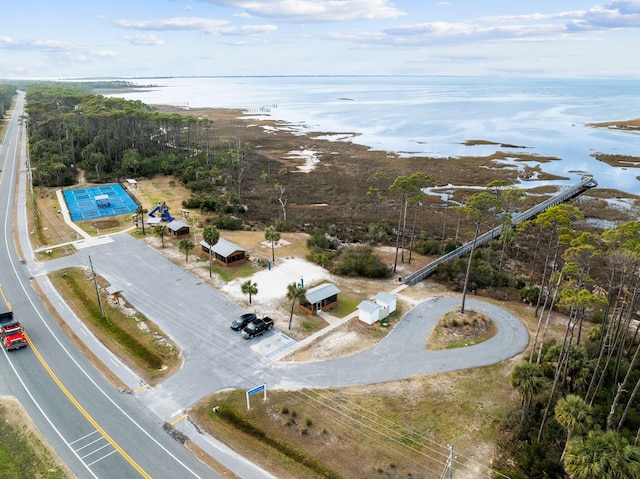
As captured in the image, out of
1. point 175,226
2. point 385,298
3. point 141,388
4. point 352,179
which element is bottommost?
point 141,388

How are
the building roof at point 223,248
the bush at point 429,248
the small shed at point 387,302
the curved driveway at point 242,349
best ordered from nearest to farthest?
the curved driveway at point 242,349 → the small shed at point 387,302 → the building roof at point 223,248 → the bush at point 429,248

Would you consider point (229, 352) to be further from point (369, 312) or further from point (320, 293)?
point (369, 312)

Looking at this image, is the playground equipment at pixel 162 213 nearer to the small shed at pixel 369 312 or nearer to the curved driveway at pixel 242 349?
the curved driveway at pixel 242 349

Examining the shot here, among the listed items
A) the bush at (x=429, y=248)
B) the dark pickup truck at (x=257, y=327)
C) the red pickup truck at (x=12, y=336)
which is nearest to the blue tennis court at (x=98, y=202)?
the red pickup truck at (x=12, y=336)

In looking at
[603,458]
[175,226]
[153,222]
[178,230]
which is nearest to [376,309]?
[603,458]

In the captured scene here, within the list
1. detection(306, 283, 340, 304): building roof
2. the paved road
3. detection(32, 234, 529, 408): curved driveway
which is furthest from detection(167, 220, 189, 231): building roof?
detection(306, 283, 340, 304): building roof

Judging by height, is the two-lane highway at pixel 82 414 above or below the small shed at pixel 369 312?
below

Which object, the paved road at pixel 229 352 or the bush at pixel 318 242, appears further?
the bush at pixel 318 242

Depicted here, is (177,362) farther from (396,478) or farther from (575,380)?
(575,380)
